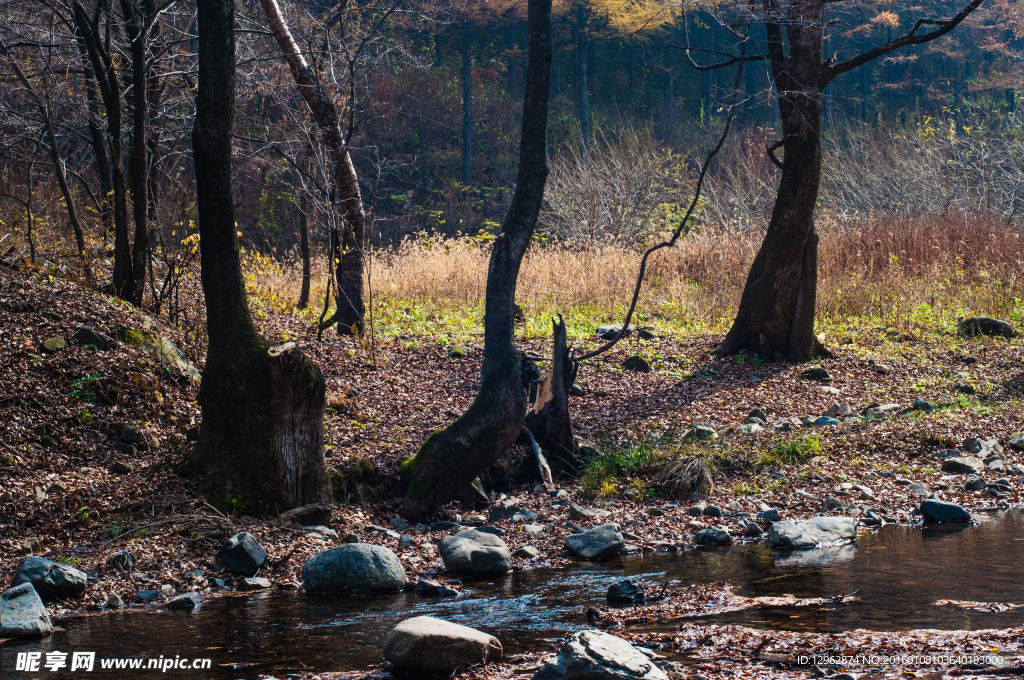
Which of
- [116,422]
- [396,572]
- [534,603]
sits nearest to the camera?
[534,603]

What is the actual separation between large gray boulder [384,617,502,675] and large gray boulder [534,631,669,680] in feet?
1.39

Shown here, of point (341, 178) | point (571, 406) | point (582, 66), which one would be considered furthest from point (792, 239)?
point (582, 66)

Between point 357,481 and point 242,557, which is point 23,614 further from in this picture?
point 357,481

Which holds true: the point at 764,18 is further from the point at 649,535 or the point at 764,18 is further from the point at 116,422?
the point at 116,422

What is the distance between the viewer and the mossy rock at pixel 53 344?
729 centimetres

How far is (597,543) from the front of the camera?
19.8ft

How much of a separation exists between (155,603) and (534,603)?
2279mm

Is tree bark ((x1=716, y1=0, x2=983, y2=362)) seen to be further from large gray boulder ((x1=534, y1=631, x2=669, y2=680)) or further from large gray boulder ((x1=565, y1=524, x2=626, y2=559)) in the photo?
large gray boulder ((x1=534, y1=631, x2=669, y2=680))

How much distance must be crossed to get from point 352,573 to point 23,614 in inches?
71.0

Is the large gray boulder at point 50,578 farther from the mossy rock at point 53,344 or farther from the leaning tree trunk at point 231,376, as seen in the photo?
the mossy rock at point 53,344

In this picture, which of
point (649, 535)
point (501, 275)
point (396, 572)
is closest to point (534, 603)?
point (396, 572)

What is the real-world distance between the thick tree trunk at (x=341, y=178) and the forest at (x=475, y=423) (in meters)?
0.07

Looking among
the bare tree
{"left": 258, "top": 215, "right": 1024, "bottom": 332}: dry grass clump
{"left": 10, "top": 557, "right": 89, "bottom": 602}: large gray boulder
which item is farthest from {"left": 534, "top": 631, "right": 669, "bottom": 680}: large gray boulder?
{"left": 258, "top": 215, "right": 1024, "bottom": 332}: dry grass clump

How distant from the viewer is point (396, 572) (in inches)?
210
